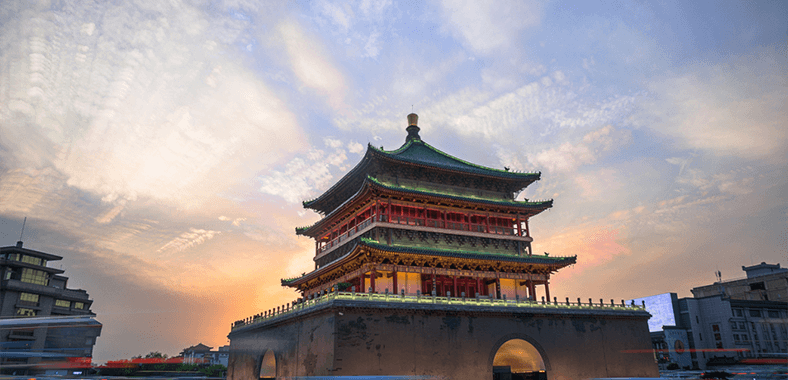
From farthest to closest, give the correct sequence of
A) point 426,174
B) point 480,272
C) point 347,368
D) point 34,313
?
point 34,313 < point 426,174 < point 480,272 < point 347,368

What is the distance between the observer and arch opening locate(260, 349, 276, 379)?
3900 cm

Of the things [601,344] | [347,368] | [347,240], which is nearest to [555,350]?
[601,344]

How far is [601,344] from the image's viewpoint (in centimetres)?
3559

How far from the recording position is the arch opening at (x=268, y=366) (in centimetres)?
3900

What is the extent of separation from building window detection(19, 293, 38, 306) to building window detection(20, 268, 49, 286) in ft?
6.65

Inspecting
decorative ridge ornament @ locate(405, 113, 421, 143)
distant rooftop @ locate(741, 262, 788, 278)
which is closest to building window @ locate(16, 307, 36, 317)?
decorative ridge ornament @ locate(405, 113, 421, 143)

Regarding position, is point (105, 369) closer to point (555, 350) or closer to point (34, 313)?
point (34, 313)

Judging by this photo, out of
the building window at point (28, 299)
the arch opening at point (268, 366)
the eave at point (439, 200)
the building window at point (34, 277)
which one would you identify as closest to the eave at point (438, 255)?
the eave at point (439, 200)

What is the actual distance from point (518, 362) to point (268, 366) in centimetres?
2050

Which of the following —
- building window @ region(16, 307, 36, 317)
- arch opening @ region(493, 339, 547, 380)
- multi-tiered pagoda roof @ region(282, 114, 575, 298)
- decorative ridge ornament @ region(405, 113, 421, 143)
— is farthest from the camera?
building window @ region(16, 307, 36, 317)

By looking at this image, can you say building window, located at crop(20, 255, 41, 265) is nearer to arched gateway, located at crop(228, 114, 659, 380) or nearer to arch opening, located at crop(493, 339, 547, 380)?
arched gateway, located at crop(228, 114, 659, 380)

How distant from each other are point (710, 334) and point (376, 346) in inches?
2094

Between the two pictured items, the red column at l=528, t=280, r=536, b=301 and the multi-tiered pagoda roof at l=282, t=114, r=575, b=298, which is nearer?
the multi-tiered pagoda roof at l=282, t=114, r=575, b=298

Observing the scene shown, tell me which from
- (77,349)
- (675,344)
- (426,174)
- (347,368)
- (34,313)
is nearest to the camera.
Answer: (347,368)
